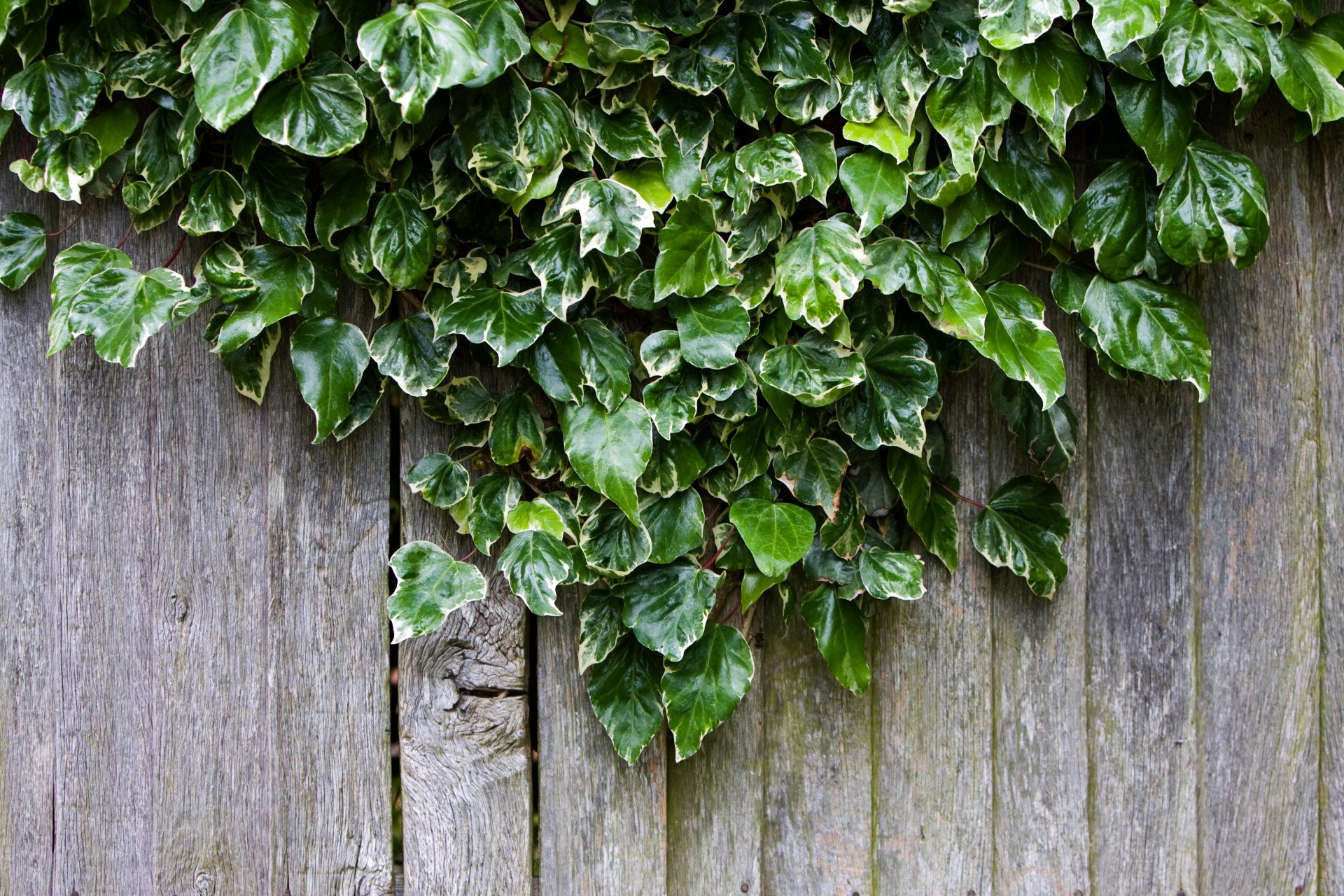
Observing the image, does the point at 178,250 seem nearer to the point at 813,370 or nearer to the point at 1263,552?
the point at 813,370

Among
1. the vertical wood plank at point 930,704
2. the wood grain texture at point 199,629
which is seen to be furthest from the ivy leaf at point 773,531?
the wood grain texture at point 199,629

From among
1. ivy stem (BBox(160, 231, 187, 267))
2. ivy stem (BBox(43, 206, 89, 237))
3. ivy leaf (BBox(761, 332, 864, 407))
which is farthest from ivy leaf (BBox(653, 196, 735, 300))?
ivy stem (BBox(43, 206, 89, 237))

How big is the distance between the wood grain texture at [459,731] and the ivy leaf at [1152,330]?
78 centimetres

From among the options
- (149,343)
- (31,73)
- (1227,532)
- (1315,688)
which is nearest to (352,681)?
(149,343)

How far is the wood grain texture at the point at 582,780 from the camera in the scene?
1244mm

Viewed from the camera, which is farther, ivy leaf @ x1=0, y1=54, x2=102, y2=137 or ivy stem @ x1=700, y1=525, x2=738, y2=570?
ivy stem @ x1=700, y1=525, x2=738, y2=570

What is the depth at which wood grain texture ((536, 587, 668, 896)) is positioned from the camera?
1244 millimetres

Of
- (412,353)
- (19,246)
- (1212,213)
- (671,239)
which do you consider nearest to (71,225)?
(19,246)

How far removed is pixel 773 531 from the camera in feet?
3.71

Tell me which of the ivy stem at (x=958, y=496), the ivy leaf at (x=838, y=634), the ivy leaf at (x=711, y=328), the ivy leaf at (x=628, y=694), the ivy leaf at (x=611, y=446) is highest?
the ivy leaf at (x=711, y=328)

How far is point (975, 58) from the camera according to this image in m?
1.10

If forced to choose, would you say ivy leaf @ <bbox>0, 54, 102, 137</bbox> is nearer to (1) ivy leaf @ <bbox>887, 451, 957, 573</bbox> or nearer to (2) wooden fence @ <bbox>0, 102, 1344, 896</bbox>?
(2) wooden fence @ <bbox>0, 102, 1344, 896</bbox>

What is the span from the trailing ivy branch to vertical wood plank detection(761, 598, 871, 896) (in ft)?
0.30

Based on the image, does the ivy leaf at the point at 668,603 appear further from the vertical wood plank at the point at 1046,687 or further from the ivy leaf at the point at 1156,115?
the ivy leaf at the point at 1156,115
